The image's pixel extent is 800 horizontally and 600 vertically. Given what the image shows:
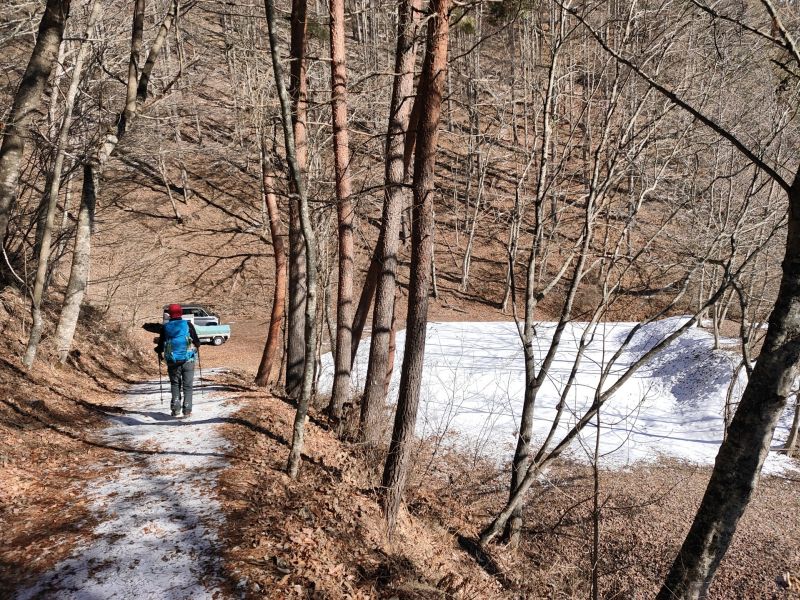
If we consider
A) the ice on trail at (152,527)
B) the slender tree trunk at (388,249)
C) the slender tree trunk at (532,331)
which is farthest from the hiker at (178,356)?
the slender tree trunk at (532,331)

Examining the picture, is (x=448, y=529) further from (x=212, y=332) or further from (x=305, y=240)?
(x=212, y=332)

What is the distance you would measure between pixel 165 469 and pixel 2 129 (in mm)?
4442

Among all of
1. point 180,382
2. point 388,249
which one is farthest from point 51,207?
point 388,249

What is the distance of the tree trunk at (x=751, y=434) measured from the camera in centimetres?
349

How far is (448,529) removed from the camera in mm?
7730

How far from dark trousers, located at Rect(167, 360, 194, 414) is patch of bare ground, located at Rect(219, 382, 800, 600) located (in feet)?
2.78

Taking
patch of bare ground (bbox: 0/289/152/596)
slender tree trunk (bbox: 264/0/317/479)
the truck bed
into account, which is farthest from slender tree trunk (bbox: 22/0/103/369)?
the truck bed

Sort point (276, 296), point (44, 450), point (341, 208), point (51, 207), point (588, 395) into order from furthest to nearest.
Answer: point (588, 395), point (276, 296), point (341, 208), point (51, 207), point (44, 450)

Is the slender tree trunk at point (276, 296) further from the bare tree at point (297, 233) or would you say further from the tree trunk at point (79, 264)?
the tree trunk at point (79, 264)

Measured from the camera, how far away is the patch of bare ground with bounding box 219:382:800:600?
4.56 m

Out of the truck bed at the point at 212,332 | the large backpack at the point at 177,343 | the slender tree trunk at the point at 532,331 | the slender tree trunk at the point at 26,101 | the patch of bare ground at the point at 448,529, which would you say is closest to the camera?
the patch of bare ground at the point at 448,529

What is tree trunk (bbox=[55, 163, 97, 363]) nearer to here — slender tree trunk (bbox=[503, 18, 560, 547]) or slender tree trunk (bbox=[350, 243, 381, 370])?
slender tree trunk (bbox=[350, 243, 381, 370])

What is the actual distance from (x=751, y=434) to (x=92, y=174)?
10.1 m

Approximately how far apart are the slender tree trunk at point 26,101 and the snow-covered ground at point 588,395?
7275mm
